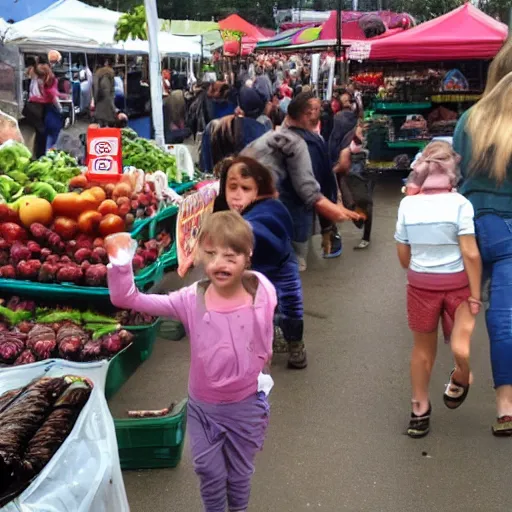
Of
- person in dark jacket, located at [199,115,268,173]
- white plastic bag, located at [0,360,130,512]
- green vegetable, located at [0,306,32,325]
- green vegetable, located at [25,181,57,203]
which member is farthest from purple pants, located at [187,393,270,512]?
person in dark jacket, located at [199,115,268,173]

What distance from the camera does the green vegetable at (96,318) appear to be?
15.2 ft

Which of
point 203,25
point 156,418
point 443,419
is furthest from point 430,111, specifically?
point 203,25

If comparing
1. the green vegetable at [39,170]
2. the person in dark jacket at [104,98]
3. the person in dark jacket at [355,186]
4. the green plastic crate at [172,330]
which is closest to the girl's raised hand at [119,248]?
the green plastic crate at [172,330]

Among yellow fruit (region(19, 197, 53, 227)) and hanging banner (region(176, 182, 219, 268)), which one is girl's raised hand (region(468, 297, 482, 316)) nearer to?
hanging banner (region(176, 182, 219, 268))

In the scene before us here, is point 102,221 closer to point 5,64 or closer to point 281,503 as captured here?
point 281,503

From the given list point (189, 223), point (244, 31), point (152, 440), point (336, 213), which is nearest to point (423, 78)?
point (189, 223)

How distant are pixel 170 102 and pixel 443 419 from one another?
11.3 meters

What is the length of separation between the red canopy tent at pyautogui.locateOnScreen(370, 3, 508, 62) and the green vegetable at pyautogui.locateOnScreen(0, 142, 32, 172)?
7.27 m

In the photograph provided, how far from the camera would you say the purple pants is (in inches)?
109

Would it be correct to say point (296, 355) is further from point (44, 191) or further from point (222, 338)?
point (222, 338)

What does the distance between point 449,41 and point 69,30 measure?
277 inches

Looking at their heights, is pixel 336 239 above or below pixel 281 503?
below

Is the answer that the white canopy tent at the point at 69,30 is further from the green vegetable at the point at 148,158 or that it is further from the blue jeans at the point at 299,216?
the blue jeans at the point at 299,216

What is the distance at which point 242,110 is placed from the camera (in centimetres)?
871
